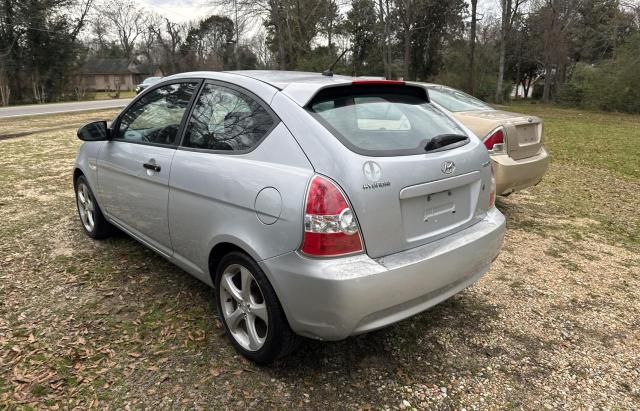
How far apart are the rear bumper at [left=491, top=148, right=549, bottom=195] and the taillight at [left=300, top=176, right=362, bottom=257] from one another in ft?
9.97

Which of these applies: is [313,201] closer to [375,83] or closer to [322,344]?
[375,83]

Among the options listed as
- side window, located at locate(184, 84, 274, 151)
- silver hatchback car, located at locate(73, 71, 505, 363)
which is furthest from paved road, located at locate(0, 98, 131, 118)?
silver hatchback car, located at locate(73, 71, 505, 363)

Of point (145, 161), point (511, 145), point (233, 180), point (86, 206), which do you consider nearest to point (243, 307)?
point (233, 180)

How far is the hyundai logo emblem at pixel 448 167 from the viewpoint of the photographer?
249cm

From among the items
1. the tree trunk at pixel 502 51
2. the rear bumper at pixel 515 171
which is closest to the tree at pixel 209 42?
the tree trunk at pixel 502 51

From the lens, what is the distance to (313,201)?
210 cm

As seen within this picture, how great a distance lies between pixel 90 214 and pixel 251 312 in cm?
277

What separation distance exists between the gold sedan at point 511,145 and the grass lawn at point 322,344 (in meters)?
0.68

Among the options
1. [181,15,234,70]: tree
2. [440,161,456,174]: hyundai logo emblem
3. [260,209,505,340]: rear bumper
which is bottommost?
[260,209,505,340]: rear bumper

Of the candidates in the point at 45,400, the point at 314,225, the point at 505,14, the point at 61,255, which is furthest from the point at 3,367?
the point at 505,14

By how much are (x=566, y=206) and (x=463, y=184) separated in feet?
13.8

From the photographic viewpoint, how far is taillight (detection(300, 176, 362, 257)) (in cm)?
210

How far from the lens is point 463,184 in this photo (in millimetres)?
2627

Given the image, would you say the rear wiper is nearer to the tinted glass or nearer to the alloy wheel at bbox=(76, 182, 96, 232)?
the tinted glass
